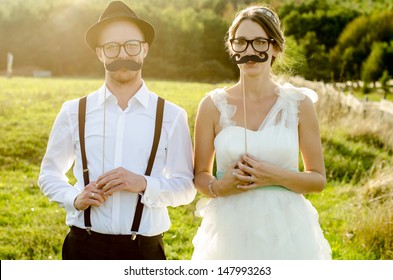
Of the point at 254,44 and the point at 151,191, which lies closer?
the point at 151,191

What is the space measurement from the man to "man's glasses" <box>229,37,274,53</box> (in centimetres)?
41

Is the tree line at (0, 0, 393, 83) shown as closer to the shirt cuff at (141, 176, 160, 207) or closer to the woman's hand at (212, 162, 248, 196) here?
the woman's hand at (212, 162, 248, 196)

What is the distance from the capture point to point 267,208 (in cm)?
295

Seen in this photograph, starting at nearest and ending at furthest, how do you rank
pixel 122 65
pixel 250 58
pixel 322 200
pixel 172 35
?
pixel 122 65, pixel 250 58, pixel 322 200, pixel 172 35

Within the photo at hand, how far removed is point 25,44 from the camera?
42.7 m

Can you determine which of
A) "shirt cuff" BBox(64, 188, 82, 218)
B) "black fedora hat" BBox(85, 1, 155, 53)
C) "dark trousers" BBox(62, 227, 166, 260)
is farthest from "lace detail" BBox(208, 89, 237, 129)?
"shirt cuff" BBox(64, 188, 82, 218)

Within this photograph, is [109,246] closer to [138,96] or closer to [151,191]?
[151,191]

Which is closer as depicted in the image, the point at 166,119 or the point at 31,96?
the point at 166,119

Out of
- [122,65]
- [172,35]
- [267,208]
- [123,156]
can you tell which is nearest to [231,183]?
[267,208]

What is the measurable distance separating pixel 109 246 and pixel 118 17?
3.52 feet

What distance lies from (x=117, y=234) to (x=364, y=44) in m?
33.4
